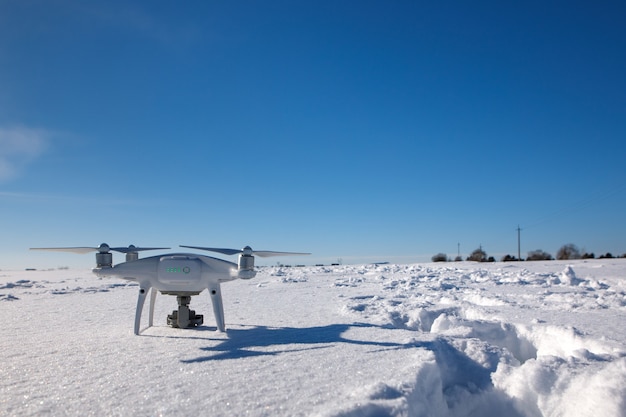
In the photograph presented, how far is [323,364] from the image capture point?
12.2 feet

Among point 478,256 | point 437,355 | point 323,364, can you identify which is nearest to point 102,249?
point 323,364

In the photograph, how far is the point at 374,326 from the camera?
5.71 metres

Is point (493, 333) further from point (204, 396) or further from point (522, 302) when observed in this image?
point (204, 396)

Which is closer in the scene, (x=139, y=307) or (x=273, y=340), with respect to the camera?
(x=273, y=340)

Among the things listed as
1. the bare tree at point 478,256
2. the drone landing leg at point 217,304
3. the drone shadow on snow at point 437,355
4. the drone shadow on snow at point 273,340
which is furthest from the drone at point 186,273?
the bare tree at point 478,256

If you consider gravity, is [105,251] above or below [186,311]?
above

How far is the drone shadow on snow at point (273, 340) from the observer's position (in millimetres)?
4172

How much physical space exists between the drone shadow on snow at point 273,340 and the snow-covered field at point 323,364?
0.02 metres

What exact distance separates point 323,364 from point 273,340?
4.12 feet

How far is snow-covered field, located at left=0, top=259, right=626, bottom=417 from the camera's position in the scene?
2855mm

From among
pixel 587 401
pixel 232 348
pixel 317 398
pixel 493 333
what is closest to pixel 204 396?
pixel 317 398

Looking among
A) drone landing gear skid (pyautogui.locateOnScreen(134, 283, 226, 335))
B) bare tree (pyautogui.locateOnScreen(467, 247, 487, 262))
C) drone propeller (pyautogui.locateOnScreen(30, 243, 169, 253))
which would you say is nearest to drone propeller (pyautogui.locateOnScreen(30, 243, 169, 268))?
drone propeller (pyautogui.locateOnScreen(30, 243, 169, 253))

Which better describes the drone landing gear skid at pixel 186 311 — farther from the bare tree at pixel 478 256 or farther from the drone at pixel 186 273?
the bare tree at pixel 478 256

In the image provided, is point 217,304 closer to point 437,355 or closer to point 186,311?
point 186,311
